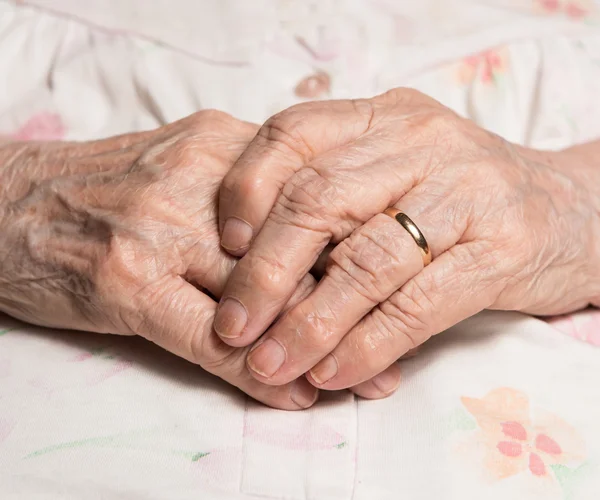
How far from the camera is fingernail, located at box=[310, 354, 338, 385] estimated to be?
0.86 meters

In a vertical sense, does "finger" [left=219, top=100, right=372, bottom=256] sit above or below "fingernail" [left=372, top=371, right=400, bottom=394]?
above

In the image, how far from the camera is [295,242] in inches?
33.6

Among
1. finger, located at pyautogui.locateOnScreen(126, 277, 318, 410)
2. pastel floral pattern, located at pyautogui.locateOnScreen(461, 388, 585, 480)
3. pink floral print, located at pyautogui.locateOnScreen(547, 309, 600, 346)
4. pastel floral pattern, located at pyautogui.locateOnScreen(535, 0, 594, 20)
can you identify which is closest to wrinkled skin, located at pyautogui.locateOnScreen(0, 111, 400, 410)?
finger, located at pyautogui.locateOnScreen(126, 277, 318, 410)

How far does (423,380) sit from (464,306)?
12 centimetres

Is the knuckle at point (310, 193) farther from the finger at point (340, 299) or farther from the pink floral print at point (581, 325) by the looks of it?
the pink floral print at point (581, 325)

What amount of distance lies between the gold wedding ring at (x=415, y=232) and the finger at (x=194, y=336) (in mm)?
221

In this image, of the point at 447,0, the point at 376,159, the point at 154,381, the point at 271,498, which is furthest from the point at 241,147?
the point at 447,0

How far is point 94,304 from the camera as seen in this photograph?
91cm

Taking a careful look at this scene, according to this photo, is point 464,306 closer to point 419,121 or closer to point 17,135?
point 419,121

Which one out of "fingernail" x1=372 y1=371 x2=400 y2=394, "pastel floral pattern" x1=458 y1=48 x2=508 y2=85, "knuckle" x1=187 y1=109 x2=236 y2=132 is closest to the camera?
"fingernail" x1=372 y1=371 x2=400 y2=394

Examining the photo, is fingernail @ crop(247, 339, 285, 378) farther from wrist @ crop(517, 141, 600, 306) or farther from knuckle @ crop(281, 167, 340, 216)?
wrist @ crop(517, 141, 600, 306)

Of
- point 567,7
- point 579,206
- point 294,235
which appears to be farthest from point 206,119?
point 567,7

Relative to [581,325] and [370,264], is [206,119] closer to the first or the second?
[370,264]

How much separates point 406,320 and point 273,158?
264mm
